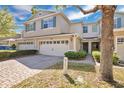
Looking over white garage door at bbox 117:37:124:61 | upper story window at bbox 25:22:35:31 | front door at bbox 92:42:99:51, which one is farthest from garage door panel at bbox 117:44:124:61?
upper story window at bbox 25:22:35:31

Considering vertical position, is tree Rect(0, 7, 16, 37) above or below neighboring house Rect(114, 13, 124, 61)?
above

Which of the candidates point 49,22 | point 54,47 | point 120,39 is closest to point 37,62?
point 54,47

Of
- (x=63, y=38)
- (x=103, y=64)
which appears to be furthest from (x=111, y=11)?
(x=63, y=38)

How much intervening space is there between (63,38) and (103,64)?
10405 millimetres

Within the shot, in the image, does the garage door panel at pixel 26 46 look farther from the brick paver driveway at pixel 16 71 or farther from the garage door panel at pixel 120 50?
the garage door panel at pixel 120 50

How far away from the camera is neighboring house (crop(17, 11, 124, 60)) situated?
16.3 m

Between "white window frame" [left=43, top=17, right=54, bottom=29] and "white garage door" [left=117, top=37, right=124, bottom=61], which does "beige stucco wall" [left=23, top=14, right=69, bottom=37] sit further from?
"white garage door" [left=117, top=37, right=124, bottom=61]

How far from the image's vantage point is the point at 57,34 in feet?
57.7

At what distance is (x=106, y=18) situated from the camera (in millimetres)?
6219

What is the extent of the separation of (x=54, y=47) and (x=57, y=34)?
177cm

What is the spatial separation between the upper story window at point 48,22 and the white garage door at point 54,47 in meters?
2.55

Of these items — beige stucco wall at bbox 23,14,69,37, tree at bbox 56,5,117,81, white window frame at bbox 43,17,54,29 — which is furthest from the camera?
white window frame at bbox 43,17,54,29

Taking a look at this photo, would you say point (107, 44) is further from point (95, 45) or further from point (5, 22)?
point (5, 22)
